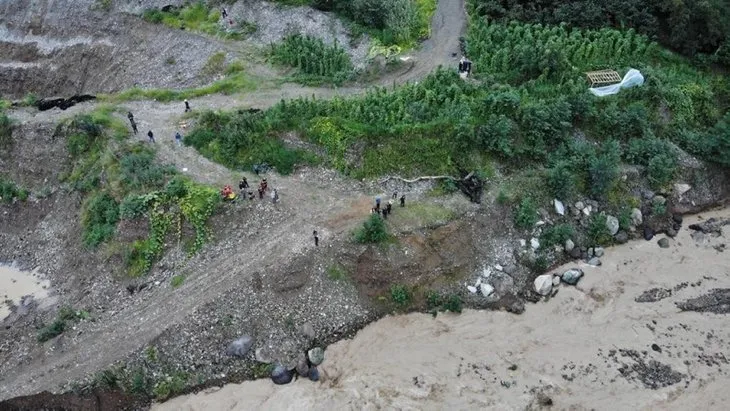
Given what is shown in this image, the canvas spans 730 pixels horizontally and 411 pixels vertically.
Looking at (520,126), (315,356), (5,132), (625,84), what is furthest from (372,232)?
(5,132)

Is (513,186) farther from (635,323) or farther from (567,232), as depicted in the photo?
(635,323)

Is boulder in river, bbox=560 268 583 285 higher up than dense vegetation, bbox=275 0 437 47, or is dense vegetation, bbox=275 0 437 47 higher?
dense vegetation, bbox=275 0 437 47

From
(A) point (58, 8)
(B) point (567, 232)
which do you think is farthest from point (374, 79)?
(A) point (58, 8)

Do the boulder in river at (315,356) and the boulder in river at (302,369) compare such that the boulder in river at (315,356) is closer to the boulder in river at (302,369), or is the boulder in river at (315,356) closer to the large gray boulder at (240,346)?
the boulder in river at (302,369)

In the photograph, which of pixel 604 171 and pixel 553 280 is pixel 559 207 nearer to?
pixel 604 171

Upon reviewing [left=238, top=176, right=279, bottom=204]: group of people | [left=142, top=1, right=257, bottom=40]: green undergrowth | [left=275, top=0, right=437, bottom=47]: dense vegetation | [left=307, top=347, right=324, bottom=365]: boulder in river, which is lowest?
[left=307, top=347, right=324, bottom=365]: boulder in river

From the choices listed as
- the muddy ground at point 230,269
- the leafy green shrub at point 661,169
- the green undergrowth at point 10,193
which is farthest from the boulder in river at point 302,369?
the leafy green shrub at point 661,169

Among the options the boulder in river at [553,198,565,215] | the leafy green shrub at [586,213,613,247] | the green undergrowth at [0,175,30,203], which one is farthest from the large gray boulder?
the leafy green shrub at [586,213,613,247]

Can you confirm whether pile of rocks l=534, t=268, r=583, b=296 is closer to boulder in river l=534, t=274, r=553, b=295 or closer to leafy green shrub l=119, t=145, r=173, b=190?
boulder in river l=534, t=274, r=553, b=295

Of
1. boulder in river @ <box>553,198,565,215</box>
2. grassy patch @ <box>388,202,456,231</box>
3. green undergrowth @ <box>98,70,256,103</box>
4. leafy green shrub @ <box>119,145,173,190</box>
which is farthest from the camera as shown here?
green undergrowth @ <box>98,70,256,103</box>
